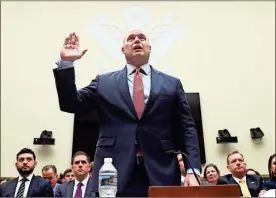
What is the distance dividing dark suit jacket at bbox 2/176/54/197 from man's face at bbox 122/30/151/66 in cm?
213

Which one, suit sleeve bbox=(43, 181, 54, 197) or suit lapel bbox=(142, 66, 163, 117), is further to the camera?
suit sleeve bbox=(43, 181, 54, 197)

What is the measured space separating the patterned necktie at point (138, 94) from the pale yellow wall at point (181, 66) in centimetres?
494

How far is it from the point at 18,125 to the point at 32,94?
1.85ft

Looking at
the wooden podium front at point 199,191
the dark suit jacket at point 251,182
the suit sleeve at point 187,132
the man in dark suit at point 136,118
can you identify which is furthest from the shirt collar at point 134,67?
the dark suit jacket at point 251,182

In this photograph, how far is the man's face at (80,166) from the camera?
3984mm

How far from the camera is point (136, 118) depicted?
1746mm

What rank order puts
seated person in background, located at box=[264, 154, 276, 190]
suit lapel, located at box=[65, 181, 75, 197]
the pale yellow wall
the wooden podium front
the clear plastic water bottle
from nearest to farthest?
the wooden podium front
the clear plastic water bottle
seated person in background, located at box=[264, 154, 276, 190]
suit lapel, located at box=[65, 181, 75, 197]
the pale yellow wall

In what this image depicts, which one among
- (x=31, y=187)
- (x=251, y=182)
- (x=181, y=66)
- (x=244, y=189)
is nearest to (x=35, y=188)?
(x=31, y=187)

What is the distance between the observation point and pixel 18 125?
266 inches

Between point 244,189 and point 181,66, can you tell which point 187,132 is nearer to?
point 244,189

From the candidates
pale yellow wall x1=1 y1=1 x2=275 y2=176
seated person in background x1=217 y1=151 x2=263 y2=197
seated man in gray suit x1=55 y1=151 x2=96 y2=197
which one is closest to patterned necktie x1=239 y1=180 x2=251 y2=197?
seated person in background x1=217 y1=151 x2=263 y2=197

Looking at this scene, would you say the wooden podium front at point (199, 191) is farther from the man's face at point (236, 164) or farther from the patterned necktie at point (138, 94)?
the man's face at point (236, 164)

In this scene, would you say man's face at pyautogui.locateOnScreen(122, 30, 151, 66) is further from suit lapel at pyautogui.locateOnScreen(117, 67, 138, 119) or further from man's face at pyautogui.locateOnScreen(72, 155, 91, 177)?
man's face at pyautogui.locateOnScreen(72, 155, 91, 177)

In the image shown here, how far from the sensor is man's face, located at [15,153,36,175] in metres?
4.06
